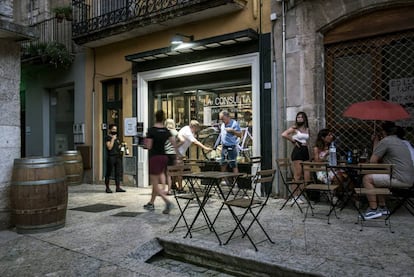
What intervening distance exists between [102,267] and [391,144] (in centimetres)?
424

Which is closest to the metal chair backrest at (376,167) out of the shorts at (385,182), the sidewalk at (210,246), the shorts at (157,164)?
the shorts at (385,182)

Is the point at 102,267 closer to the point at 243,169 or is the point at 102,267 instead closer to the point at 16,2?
the point at 243,169

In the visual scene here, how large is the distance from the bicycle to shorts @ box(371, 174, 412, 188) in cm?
343

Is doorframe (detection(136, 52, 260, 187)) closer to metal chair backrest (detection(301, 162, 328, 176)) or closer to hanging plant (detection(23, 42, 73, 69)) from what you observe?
metal chair backrest (detection(301, 162, 328, 176))

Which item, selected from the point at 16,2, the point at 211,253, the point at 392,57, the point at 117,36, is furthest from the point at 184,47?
the point at 16,2

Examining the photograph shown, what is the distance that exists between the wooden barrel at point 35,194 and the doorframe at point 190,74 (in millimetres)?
4200

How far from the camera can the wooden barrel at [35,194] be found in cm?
513

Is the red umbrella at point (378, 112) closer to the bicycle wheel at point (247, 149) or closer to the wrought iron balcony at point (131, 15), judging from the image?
the bicycle wheel at point (247, 149)

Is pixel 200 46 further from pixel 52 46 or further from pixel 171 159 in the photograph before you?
pixel 52 46


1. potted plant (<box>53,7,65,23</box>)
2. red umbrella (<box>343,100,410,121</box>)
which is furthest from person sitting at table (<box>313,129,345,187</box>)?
potted plant (<box>53,7,65,23</box>)

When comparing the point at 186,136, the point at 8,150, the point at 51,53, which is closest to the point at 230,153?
the point at 186,136

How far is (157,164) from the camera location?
6.48m

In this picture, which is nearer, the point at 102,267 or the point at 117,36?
the point at 102,267

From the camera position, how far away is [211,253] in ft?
13.7
